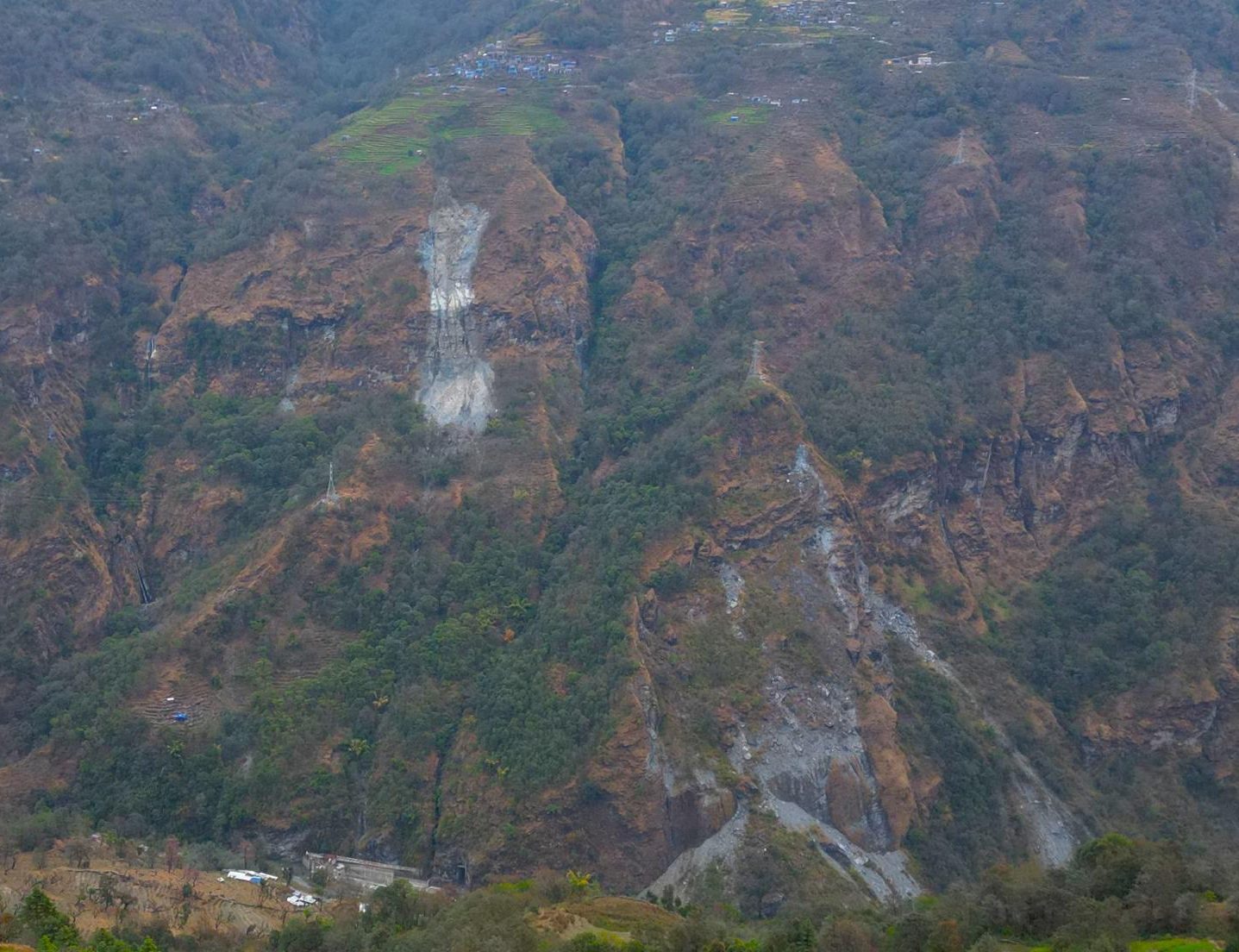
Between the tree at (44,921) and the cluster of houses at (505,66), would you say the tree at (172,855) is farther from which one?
the cluster of houses at (505,66)

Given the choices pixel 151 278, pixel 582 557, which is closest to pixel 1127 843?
pixel 582 557

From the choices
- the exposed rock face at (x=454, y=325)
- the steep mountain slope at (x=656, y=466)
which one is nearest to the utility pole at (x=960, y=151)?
the steep mountain slope at (x=656, y=466)

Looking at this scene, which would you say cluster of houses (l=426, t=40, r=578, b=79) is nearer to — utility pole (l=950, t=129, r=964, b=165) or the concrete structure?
utility pole (l=950, t=129, r=964, b=165)

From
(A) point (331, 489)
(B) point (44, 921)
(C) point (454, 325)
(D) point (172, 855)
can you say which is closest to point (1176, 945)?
(B) point (44, 921)

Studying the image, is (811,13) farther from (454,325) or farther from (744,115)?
(454,325)

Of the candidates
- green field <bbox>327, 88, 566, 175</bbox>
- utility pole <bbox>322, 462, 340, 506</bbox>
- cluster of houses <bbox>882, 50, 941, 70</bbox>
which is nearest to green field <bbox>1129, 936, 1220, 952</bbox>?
utility pole <bbox>322, 462, 340, 506</bbox>

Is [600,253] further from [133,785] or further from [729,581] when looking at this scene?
[133,785]
